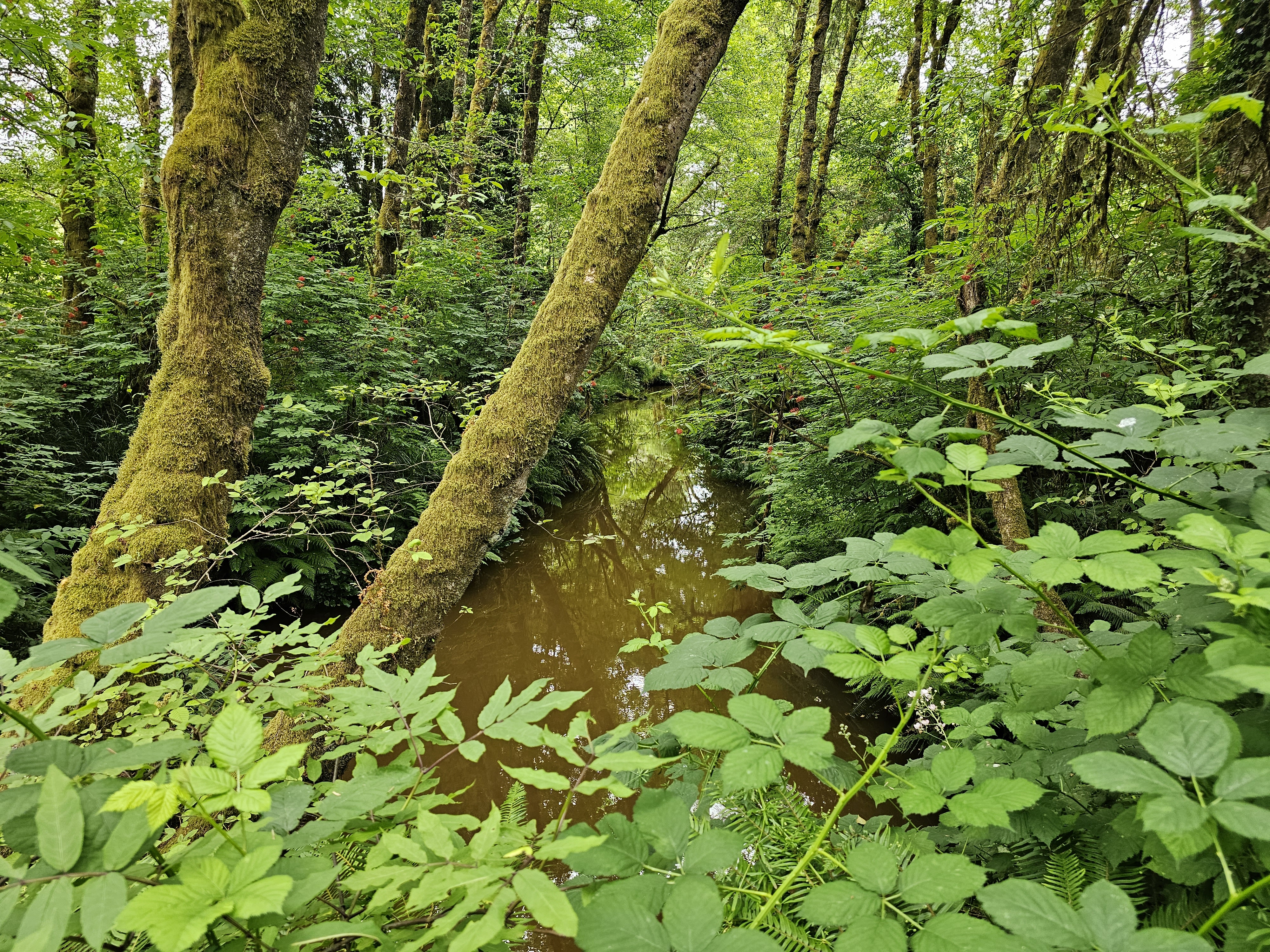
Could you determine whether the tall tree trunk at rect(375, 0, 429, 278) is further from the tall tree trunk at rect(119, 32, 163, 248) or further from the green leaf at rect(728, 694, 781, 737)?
the green leaf at rect(728, 694, 781, 737)

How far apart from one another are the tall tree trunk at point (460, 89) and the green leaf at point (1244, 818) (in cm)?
629

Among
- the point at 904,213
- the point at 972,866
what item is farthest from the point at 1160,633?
the point at 904,213

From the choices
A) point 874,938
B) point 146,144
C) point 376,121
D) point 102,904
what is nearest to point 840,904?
point 874,938

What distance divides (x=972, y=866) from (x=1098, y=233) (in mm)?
2898

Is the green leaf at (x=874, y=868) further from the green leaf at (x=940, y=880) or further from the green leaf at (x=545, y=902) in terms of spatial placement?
the green leaf at (x=545, y=902)

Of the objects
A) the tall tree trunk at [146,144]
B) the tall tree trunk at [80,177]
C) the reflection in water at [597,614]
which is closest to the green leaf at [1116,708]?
the reflection in water at [597,614]

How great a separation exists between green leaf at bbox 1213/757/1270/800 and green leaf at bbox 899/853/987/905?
0.83 feet

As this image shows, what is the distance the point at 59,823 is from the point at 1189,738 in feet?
4.03

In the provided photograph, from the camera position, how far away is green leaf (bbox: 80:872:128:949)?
18.0 inches

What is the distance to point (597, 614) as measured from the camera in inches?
209

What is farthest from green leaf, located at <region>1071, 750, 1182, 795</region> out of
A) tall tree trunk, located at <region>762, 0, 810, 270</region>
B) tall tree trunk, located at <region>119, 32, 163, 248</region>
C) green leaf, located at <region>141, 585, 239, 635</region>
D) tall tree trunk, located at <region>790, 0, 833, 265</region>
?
tall tree trunk, located at <region>762, 0, 810, 270</region>

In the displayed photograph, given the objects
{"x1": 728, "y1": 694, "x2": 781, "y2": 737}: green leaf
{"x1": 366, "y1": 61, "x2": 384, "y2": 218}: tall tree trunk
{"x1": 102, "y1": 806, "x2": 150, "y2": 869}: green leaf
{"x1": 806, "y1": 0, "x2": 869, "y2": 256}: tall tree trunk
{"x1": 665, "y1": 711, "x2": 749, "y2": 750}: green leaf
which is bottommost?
Answer: {"x1": 102, "y1": 806, "x2": 150, "y2": 869}: green leaf

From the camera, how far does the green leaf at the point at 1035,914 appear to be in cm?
Answer: 51

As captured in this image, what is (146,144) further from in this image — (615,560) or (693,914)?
(693,914)
